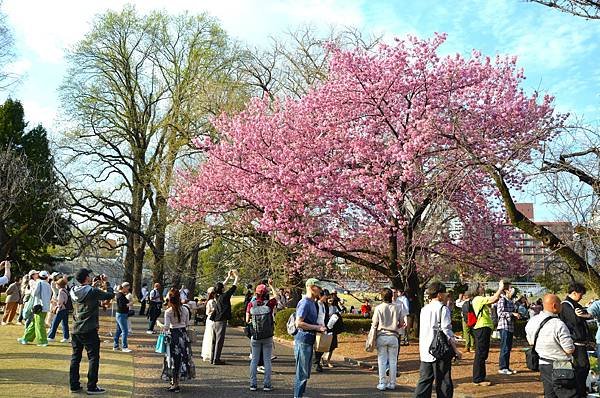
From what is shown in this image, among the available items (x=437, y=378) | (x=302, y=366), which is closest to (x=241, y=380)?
(x=302, y=366)

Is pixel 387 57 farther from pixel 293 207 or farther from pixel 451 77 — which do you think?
pixel 293 207

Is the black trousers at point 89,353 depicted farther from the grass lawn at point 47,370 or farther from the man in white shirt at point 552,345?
the man in white shirt at point 552,345

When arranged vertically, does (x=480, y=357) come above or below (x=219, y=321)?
below

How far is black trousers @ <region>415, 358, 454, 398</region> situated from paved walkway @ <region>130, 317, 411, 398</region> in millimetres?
1814

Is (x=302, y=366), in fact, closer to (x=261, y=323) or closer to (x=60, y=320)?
(x=261, y=323)

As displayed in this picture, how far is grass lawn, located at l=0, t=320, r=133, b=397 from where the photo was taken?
8211 millimetres

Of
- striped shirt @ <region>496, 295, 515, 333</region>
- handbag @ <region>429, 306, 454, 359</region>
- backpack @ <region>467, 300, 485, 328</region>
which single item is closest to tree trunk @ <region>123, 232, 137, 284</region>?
backpack @ <region>467, 300, 485, 328</region>

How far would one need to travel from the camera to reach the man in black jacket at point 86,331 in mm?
8039

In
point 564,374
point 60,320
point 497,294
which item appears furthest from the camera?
point 60,320

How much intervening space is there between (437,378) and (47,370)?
6900mm

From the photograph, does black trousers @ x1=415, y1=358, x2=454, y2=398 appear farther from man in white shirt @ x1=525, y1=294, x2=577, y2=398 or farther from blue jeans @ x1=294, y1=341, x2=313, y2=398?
blue jeans @ x1=294, y1=341, x2=313, y2=398

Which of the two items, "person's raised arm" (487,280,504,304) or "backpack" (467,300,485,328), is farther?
"backpack" (467,300,485,328)

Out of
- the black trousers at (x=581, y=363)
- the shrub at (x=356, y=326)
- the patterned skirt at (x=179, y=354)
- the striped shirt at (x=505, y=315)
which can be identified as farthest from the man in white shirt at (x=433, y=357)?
the shrub at (x=356, y=326)

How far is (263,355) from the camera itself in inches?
367
